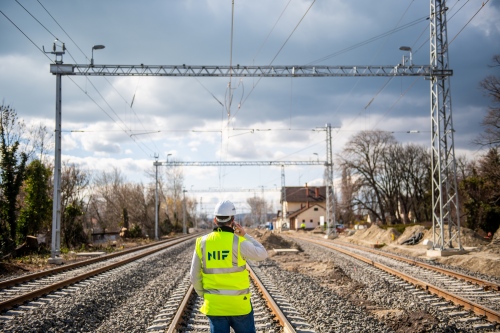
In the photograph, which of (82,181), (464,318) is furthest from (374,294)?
(82,181)

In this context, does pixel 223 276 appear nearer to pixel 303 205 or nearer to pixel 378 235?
pixel 378 235

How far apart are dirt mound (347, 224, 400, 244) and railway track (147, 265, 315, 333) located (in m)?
29.1

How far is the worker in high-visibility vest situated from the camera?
4.51 m

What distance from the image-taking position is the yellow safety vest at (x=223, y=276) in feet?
14.8

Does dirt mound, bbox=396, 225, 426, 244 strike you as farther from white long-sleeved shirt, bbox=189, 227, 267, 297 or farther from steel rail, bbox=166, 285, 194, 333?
white long-sleeved shirt, bbox=189, 227, 267, 297

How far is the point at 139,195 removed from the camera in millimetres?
73625

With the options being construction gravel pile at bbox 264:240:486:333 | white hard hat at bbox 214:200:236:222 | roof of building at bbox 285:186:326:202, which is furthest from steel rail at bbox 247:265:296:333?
roof of building at bbox 285:186:326:202

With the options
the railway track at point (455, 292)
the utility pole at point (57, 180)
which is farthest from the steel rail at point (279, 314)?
the utility pole at point (57, 180)

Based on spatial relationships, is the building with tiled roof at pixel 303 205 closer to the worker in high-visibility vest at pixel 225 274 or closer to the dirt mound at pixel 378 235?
the dirt mound at pixel 378 235

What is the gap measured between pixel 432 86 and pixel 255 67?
8391 millimetres

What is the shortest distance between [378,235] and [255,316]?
115 feet

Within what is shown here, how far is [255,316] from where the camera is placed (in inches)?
384

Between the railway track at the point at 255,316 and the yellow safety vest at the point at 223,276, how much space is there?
353 cm

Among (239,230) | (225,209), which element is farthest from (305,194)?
(225,209)
